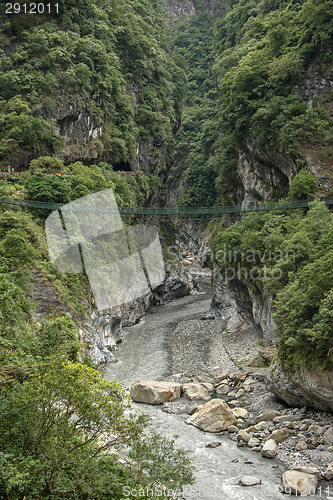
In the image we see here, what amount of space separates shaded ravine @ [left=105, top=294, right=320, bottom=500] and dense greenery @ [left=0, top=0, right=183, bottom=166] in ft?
46.0

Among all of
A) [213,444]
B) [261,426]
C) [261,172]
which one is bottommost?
[261,426]

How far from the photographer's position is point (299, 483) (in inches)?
378

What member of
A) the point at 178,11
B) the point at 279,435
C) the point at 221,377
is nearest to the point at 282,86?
the point at 221,377

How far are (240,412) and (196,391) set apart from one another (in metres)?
2.54

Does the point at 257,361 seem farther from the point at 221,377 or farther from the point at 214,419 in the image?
the point at 214,419

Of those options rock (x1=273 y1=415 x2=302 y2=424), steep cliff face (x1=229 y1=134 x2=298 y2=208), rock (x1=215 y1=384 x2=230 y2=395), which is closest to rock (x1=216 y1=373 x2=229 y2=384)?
rock (x1=215 y1=384 x2=230 y2=395)

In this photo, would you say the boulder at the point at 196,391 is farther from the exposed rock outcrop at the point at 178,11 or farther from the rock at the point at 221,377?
the exposed rock outcrop at the point at 178,11

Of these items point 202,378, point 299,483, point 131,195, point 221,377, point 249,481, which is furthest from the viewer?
point 131,195

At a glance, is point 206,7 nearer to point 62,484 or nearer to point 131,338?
point 131,338

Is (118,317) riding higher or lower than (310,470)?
lower

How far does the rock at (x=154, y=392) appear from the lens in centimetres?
1555

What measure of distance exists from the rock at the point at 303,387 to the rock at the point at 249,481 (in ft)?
11.0

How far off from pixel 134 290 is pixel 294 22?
20888 mm

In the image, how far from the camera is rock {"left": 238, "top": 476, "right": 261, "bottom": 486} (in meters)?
9.91
